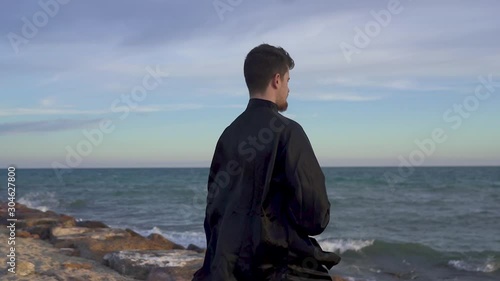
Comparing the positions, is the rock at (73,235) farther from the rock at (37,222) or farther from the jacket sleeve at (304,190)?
the jacket sleeve at (304,190)

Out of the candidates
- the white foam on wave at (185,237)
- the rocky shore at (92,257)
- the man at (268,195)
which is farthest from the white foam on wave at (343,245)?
the man at (268,195)

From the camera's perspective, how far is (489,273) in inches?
504

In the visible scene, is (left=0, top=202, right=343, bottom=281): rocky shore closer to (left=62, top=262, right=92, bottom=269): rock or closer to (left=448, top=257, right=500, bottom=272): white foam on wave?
(left=62, top=262, right=92, bottom=269): rock

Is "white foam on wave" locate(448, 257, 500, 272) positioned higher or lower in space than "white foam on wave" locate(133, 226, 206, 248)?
lower

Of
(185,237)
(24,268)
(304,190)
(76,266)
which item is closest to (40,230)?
(76,266)

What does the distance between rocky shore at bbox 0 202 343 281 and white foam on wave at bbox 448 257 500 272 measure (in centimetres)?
576

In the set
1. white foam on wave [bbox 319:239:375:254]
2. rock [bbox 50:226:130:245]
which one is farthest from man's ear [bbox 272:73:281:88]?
white foam on wave [bbox 319:239:375:254]

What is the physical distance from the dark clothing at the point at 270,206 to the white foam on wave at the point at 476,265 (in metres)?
11.4

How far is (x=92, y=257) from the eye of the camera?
9383 mm

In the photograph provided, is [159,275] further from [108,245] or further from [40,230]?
[40,230]

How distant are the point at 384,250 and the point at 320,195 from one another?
13.1 m

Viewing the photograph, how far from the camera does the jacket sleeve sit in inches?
98.7

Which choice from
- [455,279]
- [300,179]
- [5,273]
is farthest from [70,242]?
[300,179]

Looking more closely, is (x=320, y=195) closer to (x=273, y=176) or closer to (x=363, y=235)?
(x=273, y=176)
